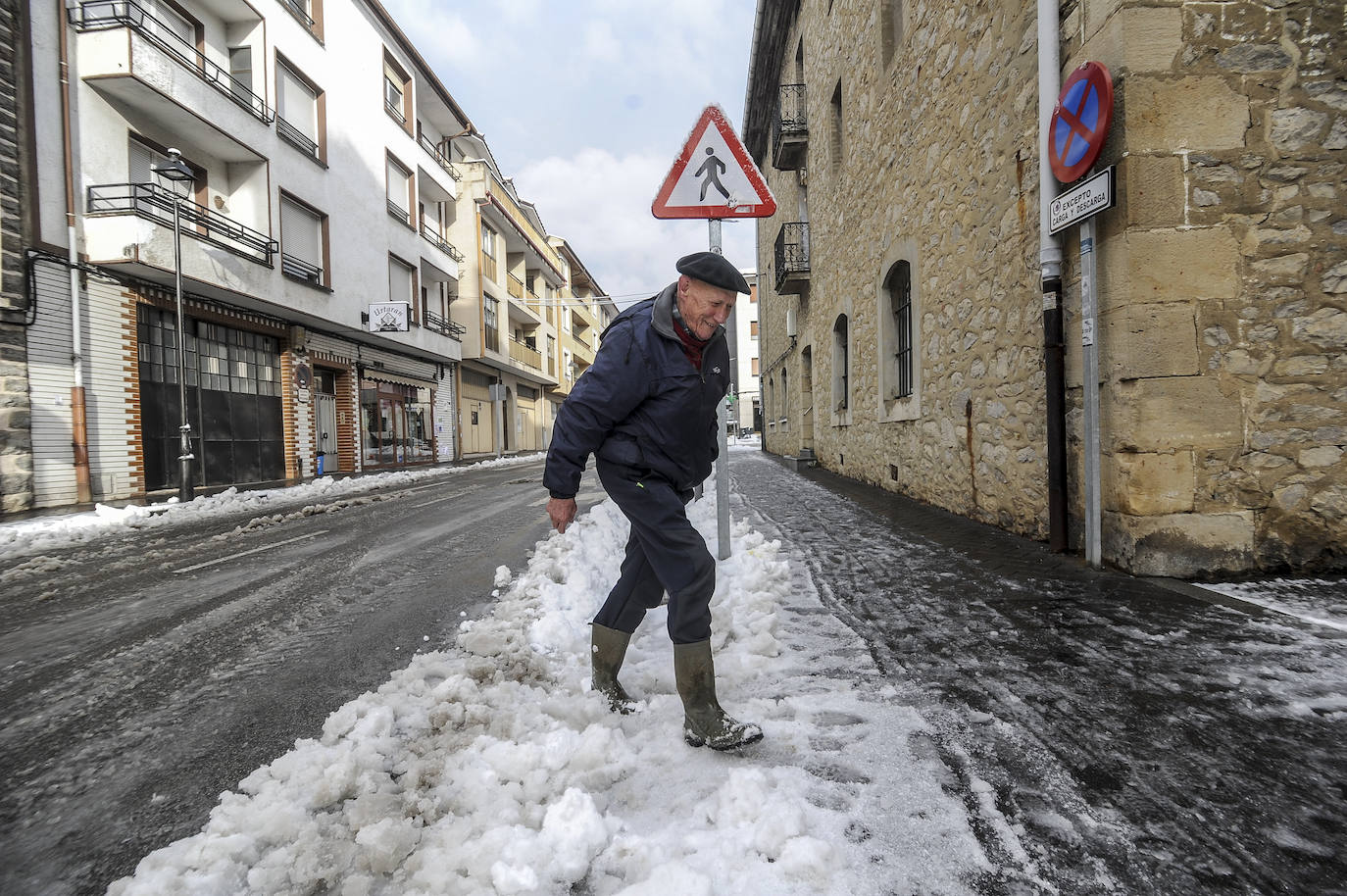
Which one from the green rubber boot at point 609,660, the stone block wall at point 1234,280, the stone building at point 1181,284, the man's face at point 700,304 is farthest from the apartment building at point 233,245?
the stone block wall at point 1234,280

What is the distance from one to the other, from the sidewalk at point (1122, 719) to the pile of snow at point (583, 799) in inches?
7.2

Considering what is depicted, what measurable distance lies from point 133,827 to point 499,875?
3.73ft

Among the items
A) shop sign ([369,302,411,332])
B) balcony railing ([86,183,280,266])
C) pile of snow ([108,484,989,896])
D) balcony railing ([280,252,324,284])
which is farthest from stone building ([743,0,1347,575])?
shop sign ([369,302,411,332])

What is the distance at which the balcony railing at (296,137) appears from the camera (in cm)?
1445

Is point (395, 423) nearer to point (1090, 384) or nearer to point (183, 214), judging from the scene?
point (183, 214)

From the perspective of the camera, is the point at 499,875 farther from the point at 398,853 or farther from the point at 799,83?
the point at 799,83

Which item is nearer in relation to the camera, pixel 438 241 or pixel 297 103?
pixel 297 103

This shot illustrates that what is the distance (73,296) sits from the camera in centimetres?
1038

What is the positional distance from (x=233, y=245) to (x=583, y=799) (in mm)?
15485

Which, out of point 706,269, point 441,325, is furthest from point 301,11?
point 706,269

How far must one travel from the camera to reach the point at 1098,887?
1.40 meters

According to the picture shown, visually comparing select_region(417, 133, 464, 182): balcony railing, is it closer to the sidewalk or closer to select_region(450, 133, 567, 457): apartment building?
select_region(450, 133, 567, 457): apartment building

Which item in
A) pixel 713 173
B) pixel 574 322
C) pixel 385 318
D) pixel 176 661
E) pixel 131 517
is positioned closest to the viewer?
pixel 176 661

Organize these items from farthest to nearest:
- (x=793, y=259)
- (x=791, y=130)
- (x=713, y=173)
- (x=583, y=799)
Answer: (x=793, y=259), (x=791, y=130), (x=713, y=173), (x=583, y=799)
